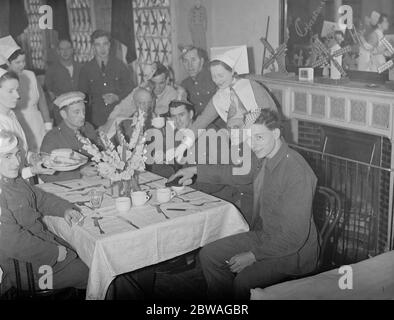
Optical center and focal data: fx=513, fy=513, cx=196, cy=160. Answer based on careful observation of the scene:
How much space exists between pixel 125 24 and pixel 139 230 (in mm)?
4079

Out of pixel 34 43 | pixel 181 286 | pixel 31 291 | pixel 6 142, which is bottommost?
pixel 181 286

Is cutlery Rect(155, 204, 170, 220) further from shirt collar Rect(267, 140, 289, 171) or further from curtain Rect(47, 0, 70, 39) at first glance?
curtain Rect(47, 0, 70, 39)

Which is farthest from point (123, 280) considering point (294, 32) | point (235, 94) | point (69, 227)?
point (294, 32)

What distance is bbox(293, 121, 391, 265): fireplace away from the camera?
3229mm

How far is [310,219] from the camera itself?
209 cm

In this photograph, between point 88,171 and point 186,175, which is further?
point 88,171

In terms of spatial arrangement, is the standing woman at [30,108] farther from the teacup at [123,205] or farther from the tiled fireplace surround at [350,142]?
the tiled fireplace surround at [350,142]

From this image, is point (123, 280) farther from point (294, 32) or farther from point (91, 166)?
point (294, 32)

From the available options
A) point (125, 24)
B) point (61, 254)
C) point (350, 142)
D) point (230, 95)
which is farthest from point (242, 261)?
point (125, 24)

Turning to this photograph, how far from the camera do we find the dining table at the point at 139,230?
191cm

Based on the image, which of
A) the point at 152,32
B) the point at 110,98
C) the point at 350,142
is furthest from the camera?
the point at 152,32

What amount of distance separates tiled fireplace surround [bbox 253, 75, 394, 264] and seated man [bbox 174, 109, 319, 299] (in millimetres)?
833

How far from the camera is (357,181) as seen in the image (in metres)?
3.22

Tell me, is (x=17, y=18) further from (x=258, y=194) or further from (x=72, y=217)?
(x=258, y=194)
